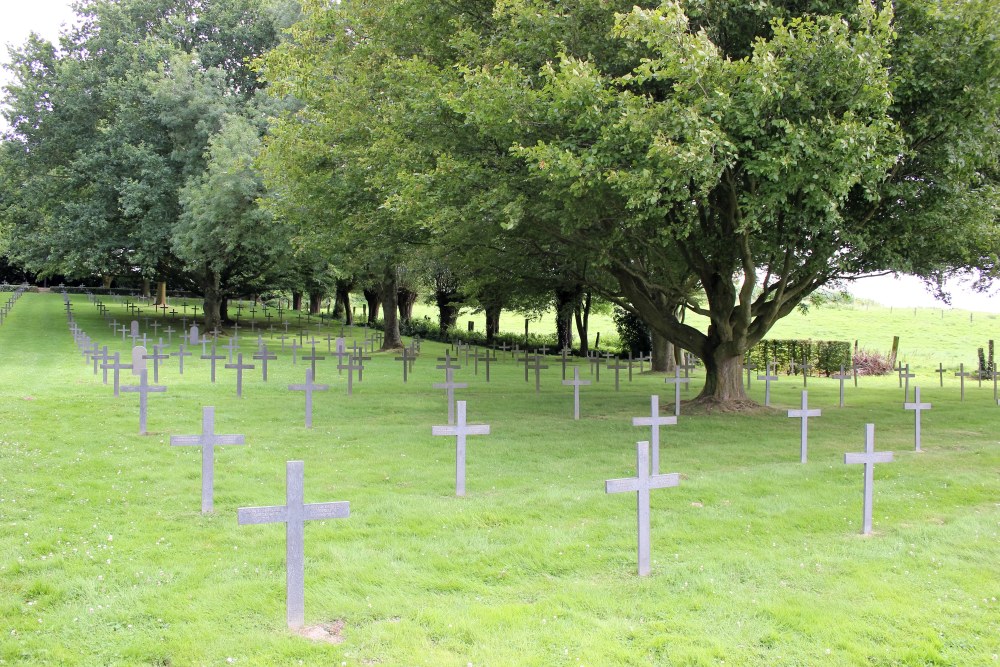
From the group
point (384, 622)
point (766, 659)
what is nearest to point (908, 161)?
point (766, 659)

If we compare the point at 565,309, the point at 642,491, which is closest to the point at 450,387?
the point at 642,491

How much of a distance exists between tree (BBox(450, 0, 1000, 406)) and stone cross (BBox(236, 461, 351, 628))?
7125 millimetres

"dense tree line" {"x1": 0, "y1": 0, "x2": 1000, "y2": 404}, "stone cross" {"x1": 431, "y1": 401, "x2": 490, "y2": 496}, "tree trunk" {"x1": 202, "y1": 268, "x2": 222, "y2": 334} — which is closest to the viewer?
"stone cross" {"x1": 431, "y1": 401, "x2": 490, "y2": 496}

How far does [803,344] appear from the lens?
32969 mm

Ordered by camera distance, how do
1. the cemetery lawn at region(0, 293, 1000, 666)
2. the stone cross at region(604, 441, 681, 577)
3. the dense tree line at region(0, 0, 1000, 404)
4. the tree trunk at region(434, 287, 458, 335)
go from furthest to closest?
the tree trunk at region(434, 287, 458, 335) → the dense tree line at region(0, 0, 1000, 404) → the stone cross at region(604, 441, 681, 577) → the cemetery lawn at region(0, 293, 1000, 666)

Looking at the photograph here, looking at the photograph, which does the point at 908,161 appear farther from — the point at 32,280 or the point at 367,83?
the point at 32,280

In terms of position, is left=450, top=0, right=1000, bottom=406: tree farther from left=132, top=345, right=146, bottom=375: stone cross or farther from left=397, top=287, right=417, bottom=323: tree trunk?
left=397, top=287, right=417, bottom=323: tree trunk

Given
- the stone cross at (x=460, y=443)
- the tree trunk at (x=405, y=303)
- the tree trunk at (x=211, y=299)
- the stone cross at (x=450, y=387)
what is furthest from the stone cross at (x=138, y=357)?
the tree trunk at (x=405, y=303)

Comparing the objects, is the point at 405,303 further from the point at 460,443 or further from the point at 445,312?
the point at 460,443

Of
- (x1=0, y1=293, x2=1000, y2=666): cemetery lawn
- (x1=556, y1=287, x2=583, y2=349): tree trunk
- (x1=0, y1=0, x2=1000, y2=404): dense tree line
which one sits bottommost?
(x1=0, y1=293, x2=1000, y2=666): cemetery lawn

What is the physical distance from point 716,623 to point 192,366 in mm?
21958

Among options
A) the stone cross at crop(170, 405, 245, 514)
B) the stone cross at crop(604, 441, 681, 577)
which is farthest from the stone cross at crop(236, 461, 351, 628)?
the stone cross at crop(170, 405, 245, 514)

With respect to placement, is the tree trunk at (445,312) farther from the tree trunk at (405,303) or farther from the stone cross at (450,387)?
the stone cross at (450,387)

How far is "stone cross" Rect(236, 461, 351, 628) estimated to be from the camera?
5.12m
